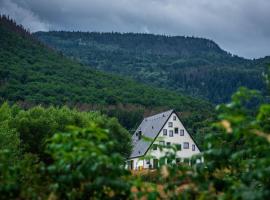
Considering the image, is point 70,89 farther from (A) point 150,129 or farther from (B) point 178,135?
(B) point 178,135

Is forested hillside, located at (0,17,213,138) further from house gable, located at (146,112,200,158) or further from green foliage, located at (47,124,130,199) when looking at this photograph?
green foliage, located at (47,124,130,199)

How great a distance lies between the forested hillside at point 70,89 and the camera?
116625mm

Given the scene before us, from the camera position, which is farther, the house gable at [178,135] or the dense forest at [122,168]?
the house gable at [178,135]

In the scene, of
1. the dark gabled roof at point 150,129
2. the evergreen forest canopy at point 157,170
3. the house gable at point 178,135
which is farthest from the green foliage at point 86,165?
the house gable at point 178,135

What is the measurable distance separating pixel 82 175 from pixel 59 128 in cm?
4079

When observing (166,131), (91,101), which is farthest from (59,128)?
(91,101)

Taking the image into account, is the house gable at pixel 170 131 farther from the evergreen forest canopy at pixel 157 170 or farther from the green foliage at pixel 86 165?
the green foliage at pixel 86 165

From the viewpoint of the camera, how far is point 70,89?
13475cm

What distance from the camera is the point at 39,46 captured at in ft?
592

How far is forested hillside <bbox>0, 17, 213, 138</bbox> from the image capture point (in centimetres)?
11662

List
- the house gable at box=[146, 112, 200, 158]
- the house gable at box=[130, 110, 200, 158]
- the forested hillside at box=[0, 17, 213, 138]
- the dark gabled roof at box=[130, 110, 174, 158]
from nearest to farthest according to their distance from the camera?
the dark gabled roof at box=[130, 110, 174, 158] → the house gable at box=[130, 110, 200, 158] → the house gable at box=[146, 112, 200, 158] → the forested hillside at box=[0, 17, 213, 138]

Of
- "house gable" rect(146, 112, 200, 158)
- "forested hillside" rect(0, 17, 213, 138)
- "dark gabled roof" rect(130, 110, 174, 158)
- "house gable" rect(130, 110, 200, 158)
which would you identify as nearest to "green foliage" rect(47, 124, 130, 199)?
"dark gabled roof" rect(130, 110, 174, 158)

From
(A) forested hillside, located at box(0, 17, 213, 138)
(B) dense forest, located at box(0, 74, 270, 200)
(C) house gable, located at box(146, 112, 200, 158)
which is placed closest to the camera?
(B) dense forest, located at box(0, 74, 270, 200)

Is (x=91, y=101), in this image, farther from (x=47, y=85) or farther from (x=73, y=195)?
(x=73, y=195)
